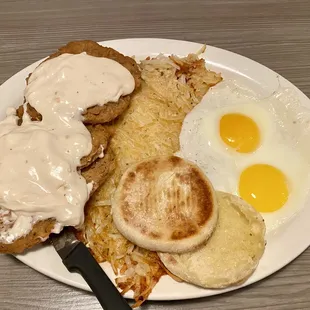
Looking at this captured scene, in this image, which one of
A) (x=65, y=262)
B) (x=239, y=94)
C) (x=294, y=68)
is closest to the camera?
(x=65, y=262)

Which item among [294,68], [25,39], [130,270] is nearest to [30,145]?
[130,270]

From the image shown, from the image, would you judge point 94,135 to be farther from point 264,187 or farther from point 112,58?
point 264,187

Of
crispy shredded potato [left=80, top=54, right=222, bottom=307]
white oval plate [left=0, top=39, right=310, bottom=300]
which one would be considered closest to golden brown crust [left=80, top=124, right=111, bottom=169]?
crispy shredded potato [left=80, top=54, right=222, bottom=307]

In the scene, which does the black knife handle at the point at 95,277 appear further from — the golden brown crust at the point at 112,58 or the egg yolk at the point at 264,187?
the egg yolk at the point at 264,187

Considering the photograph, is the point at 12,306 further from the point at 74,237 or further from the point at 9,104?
the point at 9,104

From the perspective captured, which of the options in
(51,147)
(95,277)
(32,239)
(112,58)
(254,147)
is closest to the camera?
(95,277)

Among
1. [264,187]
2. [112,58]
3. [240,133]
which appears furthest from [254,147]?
[112,58]

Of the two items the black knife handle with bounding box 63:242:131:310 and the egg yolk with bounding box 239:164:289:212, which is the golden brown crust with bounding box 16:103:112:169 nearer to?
the black knife handle with bounding box 63:242:131:310
